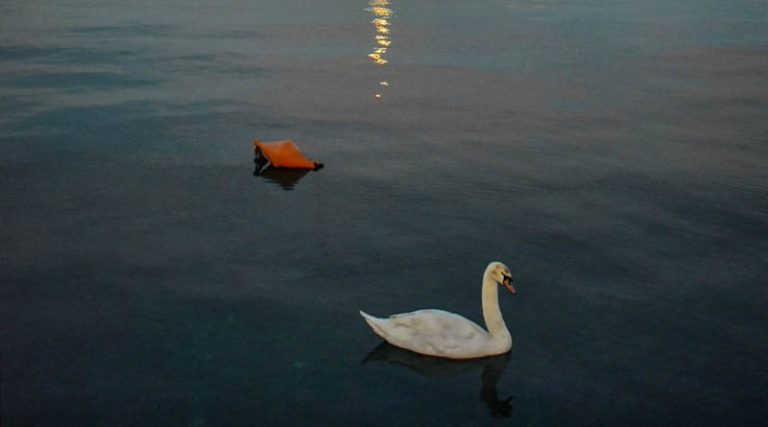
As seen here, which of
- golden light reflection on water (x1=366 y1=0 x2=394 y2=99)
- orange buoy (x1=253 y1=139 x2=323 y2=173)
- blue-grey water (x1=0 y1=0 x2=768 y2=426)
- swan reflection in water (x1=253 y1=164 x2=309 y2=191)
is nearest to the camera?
blue-grey water (x1=0 y1=0 x2=768 y2=426)

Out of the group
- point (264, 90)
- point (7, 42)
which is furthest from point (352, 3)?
point (264, 90)

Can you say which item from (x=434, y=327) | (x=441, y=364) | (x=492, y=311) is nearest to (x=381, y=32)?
(x=492, y=311)

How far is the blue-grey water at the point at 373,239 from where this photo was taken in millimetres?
11391

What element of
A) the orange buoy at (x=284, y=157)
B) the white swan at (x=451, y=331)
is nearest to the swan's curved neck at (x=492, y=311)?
the white swan at (x=451, y=331)

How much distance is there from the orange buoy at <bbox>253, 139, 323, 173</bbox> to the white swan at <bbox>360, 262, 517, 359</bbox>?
30.6 ft

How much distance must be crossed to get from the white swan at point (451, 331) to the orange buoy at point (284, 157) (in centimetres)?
933

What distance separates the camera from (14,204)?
18172 millimetres

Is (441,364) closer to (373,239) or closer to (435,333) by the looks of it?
(435,333)

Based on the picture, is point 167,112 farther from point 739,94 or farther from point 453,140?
point 739,94

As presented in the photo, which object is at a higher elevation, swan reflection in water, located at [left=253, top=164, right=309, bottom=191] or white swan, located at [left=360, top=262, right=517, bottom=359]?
white swan, located at [left=360, top=262, right=517, bottom=359]

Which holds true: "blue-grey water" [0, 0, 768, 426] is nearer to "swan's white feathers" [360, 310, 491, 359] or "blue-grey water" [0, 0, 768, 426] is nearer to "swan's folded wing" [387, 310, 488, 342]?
"swan's white feathers" [360, 310, 491, 359]

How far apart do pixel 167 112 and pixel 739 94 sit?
20.1 metres

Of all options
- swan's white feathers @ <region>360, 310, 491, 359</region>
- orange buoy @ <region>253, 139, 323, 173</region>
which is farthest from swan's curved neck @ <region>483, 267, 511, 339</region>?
orange buoy @ <region>253, 139, 323, 173</region>

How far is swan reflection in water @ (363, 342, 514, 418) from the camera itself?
39.0ft
